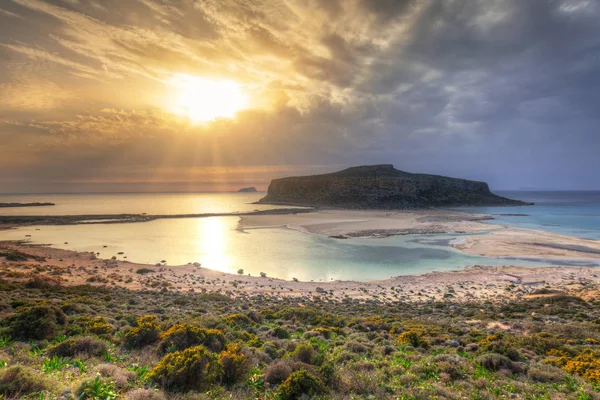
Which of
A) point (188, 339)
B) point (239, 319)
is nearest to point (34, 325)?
point (188, 339)

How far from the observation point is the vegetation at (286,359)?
211 inches

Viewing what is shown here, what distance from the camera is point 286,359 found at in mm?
6609

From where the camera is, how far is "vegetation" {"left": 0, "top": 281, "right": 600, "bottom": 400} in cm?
536

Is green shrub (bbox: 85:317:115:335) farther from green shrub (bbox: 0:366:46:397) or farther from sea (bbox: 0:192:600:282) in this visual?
sea (bbox: 0:192:600:282)

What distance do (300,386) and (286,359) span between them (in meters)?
1.23

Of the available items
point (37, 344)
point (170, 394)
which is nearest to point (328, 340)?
point (170, 394)

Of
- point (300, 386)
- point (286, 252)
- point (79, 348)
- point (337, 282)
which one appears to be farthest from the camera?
point (286, 252)

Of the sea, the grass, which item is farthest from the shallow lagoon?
the grass

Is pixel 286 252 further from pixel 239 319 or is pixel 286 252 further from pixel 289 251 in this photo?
pixel 239 319

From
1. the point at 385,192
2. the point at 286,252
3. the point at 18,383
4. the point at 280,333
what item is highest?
the point at 385,192

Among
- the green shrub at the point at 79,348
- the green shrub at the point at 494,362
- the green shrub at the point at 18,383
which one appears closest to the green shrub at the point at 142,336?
the green shrub at the point at 79,348

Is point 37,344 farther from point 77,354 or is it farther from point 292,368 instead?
point 292,368

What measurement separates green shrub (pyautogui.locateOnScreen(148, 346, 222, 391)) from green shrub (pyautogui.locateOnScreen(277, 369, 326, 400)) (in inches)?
55.3

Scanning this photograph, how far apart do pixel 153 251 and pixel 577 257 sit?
46.0 m
